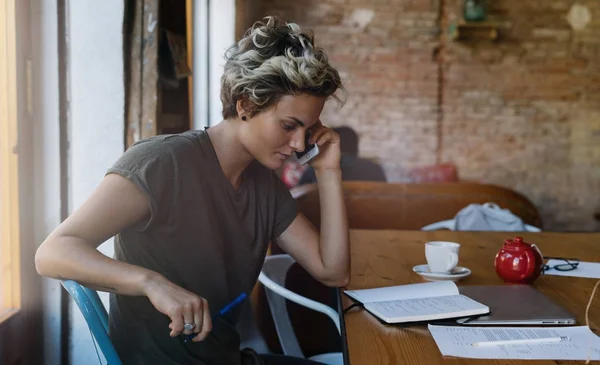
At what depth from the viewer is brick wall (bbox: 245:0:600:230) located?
20.0 ft

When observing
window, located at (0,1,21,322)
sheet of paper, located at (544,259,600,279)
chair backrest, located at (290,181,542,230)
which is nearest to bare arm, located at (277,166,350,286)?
sheet of paper, located at (544,259,600,279)

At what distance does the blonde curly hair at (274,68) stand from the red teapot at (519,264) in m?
0.61

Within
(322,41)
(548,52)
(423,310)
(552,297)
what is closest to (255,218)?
(423,310)

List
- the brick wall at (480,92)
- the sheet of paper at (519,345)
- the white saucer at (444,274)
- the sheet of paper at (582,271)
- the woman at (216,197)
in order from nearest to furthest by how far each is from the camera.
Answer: the sheet of paper at (519,345) → the woman at (216,197) → the white saucer at (444,274) → the sheet of paper at (582,271) → the brick wall at (480,92)

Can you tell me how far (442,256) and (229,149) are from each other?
2.04ft

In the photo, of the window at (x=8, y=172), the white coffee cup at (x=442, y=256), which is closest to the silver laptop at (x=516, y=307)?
the white coffee cup at (x=442, y=256)

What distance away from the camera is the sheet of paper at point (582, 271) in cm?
173

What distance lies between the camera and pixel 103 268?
1.14 meters

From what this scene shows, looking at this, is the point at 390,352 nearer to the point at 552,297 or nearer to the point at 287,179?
the point at 552,297

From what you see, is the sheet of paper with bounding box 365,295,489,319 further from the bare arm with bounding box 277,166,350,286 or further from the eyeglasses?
the eyeglasses

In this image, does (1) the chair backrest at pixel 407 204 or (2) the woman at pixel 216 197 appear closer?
(2) the woman at pixel 216 197

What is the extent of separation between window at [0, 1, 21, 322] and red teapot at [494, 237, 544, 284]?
1.27 metres

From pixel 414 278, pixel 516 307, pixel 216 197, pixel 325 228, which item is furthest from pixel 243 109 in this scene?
pixel 516 307

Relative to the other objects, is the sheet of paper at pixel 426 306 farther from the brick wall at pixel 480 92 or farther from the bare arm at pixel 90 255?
the brick wall at pixel 480 92
